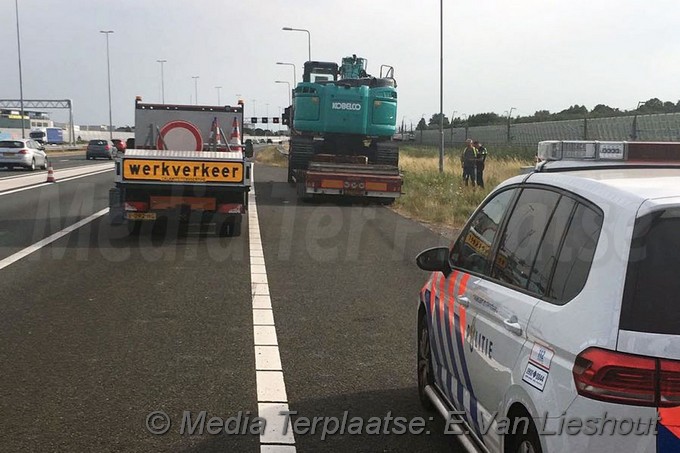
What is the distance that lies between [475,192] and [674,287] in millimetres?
19258

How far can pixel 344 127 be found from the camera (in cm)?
2270

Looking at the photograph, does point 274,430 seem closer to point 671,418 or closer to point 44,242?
point 671,418

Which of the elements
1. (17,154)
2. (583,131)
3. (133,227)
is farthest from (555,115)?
(133,227)

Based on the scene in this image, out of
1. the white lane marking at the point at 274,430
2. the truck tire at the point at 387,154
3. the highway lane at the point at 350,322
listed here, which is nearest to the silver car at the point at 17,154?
the truck tire at the point at 387,154

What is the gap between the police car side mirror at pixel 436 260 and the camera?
4512 millimetres

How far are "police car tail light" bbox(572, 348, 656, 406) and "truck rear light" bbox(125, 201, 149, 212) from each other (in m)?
11.5

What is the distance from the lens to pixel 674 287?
2.70 meters

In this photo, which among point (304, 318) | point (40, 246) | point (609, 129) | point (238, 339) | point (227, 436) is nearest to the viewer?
point (227, 436)

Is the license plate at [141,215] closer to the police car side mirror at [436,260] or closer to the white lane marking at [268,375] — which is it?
the white lane marking at [268,375]

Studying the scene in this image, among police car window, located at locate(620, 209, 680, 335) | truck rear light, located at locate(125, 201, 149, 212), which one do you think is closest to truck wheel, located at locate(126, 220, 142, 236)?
truck rear light, located at locate(125, 201, 149, 212)

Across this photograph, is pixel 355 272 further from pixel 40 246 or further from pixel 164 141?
pixel 164 141

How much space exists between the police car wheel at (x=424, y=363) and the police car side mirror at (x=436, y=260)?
581 millimetres

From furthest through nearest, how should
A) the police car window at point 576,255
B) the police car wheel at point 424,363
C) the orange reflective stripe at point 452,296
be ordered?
the police car wheel at point 424,363, the orange reflective stripe at point 452,296, the police car window at point 576,255

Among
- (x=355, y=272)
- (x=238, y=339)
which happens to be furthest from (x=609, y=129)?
(x=238, y=339)
